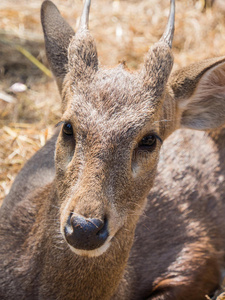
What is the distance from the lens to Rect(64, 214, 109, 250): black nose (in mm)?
3053

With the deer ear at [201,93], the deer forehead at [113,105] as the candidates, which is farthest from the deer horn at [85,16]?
the deer ear at [201,93]

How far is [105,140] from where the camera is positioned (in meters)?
3.34

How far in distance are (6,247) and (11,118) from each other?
298 centimetres

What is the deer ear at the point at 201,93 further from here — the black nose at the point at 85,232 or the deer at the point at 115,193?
the black nose at the point at 85,232

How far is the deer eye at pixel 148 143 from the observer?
3586 mm

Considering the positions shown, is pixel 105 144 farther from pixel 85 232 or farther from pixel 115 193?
pixel 85 232

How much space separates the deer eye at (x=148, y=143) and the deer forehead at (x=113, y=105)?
7cm

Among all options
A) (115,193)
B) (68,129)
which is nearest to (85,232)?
(115,193)

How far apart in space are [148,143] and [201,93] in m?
0.89

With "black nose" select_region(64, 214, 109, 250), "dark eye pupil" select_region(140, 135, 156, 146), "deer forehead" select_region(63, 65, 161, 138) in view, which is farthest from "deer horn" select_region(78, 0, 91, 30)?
"black nose" select_region(64, 214, 109, 250)

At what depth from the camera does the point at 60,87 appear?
14.1 ft

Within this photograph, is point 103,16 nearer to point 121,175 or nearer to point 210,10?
point 210,10

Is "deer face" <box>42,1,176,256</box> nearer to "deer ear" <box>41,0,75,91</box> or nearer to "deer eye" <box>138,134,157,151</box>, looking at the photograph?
"deer eye" <box>138,134,157,151</box>

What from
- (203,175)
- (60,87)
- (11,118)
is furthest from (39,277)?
(11,118)
